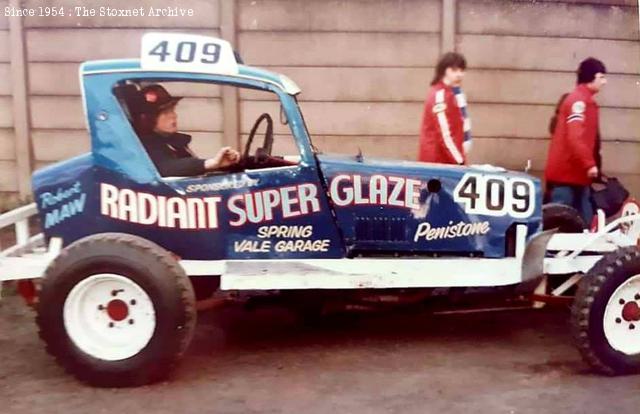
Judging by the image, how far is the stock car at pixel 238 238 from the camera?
14.5 ft

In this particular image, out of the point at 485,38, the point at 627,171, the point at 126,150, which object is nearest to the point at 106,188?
the point at 126,150

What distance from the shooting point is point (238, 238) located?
4.67 metres

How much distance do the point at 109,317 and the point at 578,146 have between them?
134 inches

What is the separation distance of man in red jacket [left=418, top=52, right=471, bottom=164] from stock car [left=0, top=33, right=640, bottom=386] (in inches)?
35.5

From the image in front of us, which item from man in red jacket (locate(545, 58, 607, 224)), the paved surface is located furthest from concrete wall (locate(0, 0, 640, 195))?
the paved surface

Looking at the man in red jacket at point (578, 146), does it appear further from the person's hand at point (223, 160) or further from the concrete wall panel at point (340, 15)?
the person's hand at point (223, 160)

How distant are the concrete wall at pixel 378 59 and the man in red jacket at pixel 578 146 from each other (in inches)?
37.0

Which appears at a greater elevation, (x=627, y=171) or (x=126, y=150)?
(x=126, y=150)

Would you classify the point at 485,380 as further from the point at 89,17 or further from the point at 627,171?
the point at 89,17

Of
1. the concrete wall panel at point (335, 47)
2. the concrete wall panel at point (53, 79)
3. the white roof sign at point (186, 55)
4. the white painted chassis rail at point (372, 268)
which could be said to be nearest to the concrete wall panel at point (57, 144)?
the concrete wall panel at point (53, 79)

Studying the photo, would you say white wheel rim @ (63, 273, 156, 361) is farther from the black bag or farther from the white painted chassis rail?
the black bag

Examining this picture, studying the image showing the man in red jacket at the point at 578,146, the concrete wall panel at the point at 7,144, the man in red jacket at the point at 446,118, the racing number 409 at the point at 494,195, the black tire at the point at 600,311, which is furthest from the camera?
the concrete wall panel at the point at 7,144

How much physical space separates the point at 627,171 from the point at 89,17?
4.73m

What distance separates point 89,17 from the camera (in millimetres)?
7320
